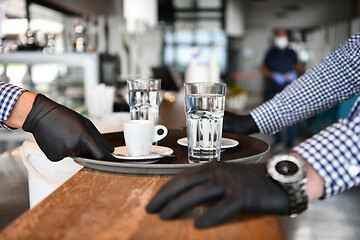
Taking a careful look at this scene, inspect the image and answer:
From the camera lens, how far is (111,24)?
552 centimetres

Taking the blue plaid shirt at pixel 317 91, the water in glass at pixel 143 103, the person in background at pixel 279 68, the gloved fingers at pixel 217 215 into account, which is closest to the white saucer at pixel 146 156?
the water in glass at pixel 143 103

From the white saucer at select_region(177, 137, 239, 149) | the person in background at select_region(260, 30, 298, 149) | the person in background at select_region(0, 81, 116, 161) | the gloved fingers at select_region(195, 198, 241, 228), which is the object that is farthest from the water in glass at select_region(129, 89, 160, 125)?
the person in background at select_region(260, 30, 298, 149)

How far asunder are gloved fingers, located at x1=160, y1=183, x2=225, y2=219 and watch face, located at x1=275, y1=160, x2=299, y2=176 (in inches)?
5.9

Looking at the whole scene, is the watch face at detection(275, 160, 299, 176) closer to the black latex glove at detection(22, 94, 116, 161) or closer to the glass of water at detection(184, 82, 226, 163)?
the glass of water at detection(184, 82, 226, 163)

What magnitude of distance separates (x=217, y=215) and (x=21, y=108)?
630 mm

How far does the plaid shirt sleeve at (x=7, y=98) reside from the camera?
0.94 m

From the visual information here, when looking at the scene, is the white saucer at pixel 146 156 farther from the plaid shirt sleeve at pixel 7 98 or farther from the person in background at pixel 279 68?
the person in background at pixel 279 68

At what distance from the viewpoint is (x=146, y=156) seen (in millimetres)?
812

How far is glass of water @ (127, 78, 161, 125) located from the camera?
1.09 m

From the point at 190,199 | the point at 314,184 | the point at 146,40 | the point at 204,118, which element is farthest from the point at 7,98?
the point at 146,40

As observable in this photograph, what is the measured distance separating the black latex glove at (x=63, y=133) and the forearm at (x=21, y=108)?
0.8 inches

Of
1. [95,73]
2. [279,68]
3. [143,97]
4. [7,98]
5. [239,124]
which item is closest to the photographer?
[7,98]

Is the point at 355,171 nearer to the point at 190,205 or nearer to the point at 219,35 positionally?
the point at 190,205

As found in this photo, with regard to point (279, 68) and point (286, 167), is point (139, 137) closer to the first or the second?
point (286, 167)
